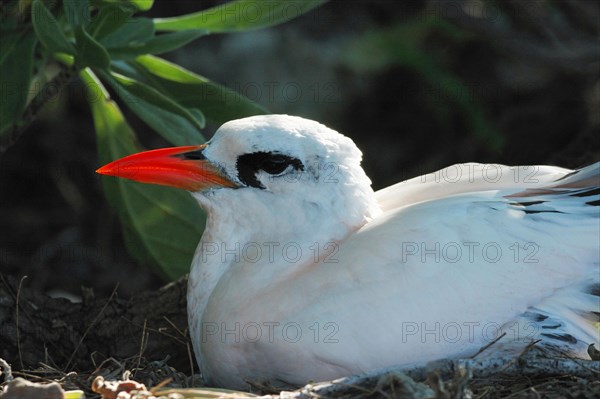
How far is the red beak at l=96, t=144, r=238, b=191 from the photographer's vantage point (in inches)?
179

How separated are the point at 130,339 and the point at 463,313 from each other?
6.33 feet

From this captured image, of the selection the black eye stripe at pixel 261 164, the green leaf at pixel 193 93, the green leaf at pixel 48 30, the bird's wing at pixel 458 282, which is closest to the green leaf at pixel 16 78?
the green leaf at pixel 48 30

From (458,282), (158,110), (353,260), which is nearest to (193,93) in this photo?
(158,110)

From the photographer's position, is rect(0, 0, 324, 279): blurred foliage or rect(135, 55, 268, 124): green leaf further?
rect(135, 55, 268, 124): green leaf

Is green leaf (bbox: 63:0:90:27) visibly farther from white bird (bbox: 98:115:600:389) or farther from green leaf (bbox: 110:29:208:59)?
white bird (bbox: 98:115:600:389)

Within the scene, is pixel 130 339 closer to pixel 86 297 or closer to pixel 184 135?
pixel 86 297

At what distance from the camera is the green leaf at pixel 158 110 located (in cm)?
506

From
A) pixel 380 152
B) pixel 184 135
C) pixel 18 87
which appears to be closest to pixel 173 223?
pixel 184 135

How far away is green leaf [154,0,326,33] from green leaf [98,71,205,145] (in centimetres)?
55

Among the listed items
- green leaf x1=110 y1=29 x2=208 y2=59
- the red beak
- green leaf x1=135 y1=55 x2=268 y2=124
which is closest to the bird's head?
the red beak

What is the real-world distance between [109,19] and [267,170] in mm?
1239

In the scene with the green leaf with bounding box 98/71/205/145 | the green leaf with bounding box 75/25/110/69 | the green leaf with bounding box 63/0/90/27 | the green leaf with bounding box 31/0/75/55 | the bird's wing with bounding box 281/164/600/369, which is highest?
the green leaf with bounding box 63/0/90/27

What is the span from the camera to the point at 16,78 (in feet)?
17.3

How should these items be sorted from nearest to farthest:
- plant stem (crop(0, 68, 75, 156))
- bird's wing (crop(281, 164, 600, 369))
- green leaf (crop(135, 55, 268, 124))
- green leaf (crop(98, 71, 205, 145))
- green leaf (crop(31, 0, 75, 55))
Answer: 1. bird's wing (crop(281, 164, 600, 369))
2. green leaf (crop(31, 0, 75, 55))
3. green leaf (crop(98, 71, 205, 145))
4. plant stem (crop(0, 68, 75, 156))
5. green leaf (crop(135, 55, 268, 124))
